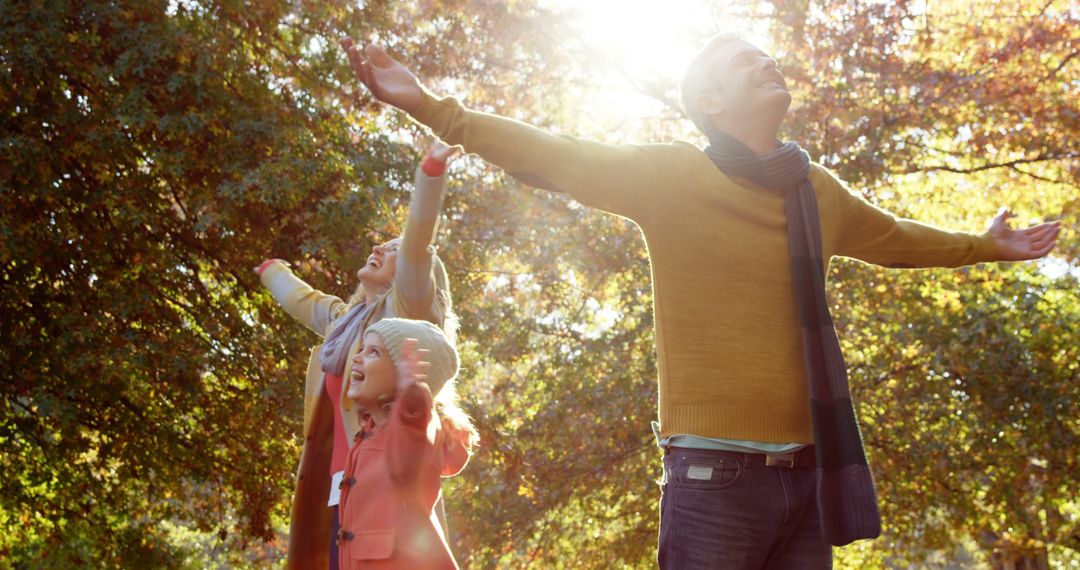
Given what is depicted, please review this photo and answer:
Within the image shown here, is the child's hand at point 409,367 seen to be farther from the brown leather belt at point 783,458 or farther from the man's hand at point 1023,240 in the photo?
the man's hand at point 1023,240

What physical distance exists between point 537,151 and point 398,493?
155 centimetres

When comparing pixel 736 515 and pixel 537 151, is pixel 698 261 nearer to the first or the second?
pixel 537 151

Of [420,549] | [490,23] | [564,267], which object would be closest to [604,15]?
[490,23]

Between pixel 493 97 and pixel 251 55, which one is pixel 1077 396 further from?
pixel 251 55

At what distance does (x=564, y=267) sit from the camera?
37.2ft

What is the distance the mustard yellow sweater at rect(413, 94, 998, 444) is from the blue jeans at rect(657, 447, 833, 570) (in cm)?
7

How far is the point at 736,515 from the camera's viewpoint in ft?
7.47

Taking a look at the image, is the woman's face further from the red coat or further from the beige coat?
the red coat

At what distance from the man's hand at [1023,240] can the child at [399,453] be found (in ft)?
5.33

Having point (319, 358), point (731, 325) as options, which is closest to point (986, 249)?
point (731, 325)

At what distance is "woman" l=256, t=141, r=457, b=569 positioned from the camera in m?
4.04

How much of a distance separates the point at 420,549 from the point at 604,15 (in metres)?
8.93

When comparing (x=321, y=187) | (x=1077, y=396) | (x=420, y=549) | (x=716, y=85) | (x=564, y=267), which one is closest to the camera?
(x=716, y=85)

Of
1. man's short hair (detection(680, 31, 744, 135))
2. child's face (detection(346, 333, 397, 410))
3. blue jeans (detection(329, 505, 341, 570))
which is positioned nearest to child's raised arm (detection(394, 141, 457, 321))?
child's face (detection(346, 333, 397, 410))
